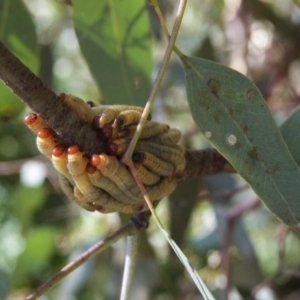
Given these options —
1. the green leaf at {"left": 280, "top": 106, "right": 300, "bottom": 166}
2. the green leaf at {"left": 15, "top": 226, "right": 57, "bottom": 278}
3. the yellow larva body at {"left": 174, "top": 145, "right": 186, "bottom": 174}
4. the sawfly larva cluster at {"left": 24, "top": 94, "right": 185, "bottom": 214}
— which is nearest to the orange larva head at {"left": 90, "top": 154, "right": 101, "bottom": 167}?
the sawfly larva cluster at {"left": 24, "top": 94, "right": 185, "bottom": 214}

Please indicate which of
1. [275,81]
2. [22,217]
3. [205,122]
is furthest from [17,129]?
[205,122]

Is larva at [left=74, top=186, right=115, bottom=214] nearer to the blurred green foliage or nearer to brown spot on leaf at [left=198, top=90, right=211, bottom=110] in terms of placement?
brown spot on leaf at [left=198, top=90, right=211, bottom=110]

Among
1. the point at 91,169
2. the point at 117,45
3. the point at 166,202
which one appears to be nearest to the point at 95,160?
the point at 91,169

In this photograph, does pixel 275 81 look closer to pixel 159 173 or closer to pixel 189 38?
pixel 189 38

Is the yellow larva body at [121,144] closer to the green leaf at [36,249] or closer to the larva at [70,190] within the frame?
the larva at [70,190]

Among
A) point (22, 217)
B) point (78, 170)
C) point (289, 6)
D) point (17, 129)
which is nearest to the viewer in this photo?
point (78, 170)

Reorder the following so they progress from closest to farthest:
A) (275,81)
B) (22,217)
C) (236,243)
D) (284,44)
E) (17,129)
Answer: (236,243)
(275,81)
(284,44)
(22,217)
(17,129)

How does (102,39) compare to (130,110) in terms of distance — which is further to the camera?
(102,39)
